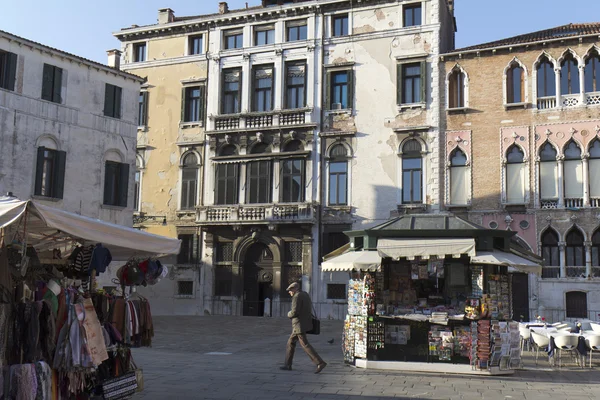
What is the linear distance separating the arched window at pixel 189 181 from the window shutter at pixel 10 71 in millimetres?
10459

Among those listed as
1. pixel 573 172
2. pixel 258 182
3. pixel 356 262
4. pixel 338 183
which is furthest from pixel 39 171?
pixel 573 172

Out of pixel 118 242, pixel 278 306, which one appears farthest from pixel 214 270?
pixel 118 242

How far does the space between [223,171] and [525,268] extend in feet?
66.1

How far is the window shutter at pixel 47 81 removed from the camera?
73.8 feet

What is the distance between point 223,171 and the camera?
98.8 feet

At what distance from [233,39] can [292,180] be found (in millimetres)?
7691

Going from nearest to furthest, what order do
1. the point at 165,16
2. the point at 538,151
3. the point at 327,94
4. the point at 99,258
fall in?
the point at 99,258 → the point at 538,151 → the point at 327,94 → the point at 165,16

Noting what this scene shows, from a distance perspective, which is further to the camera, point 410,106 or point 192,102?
point 192,102

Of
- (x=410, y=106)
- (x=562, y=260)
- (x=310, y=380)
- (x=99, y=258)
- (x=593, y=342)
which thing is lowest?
(x=310, y=380)

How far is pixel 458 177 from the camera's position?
1044 inches

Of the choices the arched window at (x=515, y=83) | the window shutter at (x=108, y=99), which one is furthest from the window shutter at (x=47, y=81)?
the arched window at (x=515, y=83)

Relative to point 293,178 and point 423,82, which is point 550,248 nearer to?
point 423,82

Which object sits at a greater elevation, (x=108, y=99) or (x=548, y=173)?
(x=108, y=99)

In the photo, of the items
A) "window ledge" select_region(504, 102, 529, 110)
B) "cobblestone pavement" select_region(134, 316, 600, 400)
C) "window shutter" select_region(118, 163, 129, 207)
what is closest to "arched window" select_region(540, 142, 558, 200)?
"window ledge" select_region(504, 102, 529, 110)
